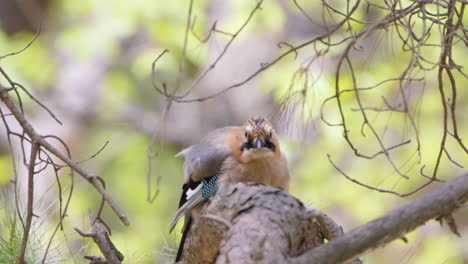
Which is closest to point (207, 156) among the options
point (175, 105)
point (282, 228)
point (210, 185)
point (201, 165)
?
point (201, 165)

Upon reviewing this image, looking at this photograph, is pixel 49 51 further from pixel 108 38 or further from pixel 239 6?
Result: pixel 239 6

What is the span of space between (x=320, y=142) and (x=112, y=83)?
84.0 inches

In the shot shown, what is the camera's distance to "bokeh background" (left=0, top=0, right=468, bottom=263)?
4.78m

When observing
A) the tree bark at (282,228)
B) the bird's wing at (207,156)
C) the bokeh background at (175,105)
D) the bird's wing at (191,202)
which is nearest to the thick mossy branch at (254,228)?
the tree bark at (282,228)

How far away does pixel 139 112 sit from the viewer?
6.21 m

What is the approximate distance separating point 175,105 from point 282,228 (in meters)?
4.85

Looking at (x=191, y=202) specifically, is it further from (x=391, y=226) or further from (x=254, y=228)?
(x=391, y=226)

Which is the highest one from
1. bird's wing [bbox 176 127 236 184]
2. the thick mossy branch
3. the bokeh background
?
the bokeh background

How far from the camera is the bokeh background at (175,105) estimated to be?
4.78 m

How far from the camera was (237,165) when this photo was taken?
277 cm

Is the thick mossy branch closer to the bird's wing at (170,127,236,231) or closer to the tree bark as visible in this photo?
the tree bark

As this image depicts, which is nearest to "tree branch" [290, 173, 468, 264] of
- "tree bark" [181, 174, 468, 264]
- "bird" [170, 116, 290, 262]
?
"tree bark" [181, 174, 468, 264]

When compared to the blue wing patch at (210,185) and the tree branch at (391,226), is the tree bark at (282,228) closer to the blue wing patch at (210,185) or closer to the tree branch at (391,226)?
the tree branch at (391,226)

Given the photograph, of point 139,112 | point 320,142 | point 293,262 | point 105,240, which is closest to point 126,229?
point 139,112
